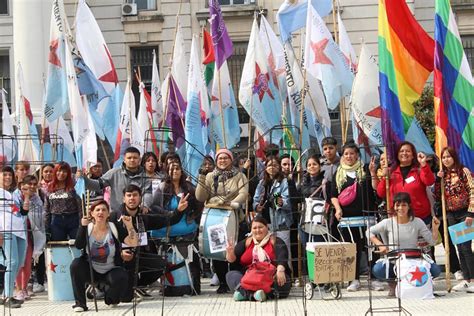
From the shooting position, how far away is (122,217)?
1121cm

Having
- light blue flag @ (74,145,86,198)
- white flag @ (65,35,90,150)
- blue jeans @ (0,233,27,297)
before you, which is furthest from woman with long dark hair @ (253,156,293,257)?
blue jeans @ (0,233,27,297)

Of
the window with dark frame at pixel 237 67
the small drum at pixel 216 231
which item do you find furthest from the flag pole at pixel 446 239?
the window with dark frame at pixel 237 67

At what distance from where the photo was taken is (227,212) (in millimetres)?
11945

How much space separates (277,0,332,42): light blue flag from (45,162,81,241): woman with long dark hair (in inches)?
194

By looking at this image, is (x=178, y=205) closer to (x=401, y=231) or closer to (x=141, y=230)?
(x=141, y=230)

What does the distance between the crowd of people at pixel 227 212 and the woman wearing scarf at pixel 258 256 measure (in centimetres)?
1

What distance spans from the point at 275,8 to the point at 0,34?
9.11m

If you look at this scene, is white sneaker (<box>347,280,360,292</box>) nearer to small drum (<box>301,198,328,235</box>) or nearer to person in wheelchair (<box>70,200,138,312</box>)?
small drum (<box>301,198,328,235</box>)

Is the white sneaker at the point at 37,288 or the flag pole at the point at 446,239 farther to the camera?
the white sneaker at the point at 37,288

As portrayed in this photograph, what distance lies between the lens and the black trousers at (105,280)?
35.7 ft

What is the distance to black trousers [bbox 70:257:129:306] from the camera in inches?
428

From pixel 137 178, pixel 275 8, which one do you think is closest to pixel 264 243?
pixel 137 178

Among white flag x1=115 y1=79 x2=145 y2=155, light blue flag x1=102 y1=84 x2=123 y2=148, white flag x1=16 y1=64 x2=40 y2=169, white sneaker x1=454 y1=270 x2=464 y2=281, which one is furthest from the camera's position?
light blue flag x1=102 y1=84 x2=123 y2=148

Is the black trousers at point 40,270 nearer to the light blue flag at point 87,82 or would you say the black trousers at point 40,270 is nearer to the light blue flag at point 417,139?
the light blue flag at point 87,82
